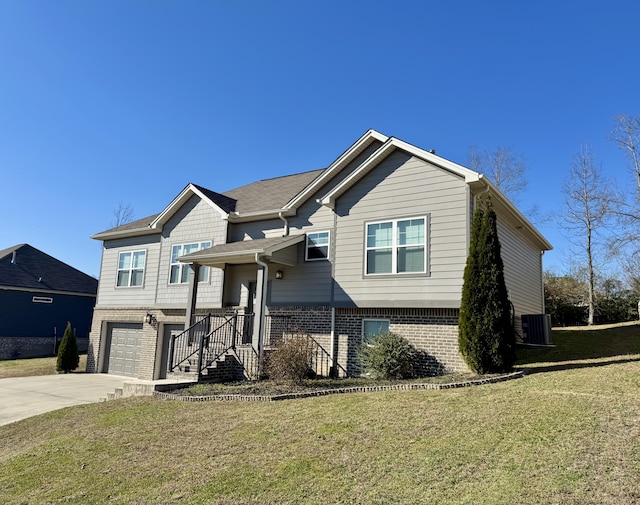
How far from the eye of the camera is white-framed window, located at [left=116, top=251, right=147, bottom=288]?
18.5 m

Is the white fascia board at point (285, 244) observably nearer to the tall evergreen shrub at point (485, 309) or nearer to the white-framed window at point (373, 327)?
the white-framed window at point (373, 327)

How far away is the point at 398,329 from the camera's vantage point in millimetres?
11914

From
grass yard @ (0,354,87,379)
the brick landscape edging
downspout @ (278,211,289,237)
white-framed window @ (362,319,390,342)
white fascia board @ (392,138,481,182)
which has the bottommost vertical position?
grass yard @ (0,354,87,379)

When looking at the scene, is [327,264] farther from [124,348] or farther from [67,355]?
[67,355]

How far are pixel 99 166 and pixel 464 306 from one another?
70.7 ft

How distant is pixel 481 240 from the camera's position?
10.3m

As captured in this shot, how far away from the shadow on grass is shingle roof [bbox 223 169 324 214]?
900cm

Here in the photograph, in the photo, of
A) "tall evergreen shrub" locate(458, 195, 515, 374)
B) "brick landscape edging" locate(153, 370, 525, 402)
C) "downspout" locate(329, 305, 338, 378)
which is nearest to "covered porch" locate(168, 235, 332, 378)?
"downspout" locate(329, 305, 338, 378)

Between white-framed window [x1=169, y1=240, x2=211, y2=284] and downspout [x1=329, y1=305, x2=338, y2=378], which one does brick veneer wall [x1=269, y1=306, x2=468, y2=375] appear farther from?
white-framed window [x1=169, y1=240, x2=211, y2=284]

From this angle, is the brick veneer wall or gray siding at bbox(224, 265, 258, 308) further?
gray siding at bbox(224, 265, 258, 308)

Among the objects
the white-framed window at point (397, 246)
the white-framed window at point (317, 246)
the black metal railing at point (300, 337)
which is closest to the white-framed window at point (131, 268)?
the black metal railing at point (300, 337)

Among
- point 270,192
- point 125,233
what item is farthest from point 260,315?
point 125,233

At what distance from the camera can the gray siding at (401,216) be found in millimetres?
11211

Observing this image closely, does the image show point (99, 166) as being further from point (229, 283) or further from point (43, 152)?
point (229, 283)
